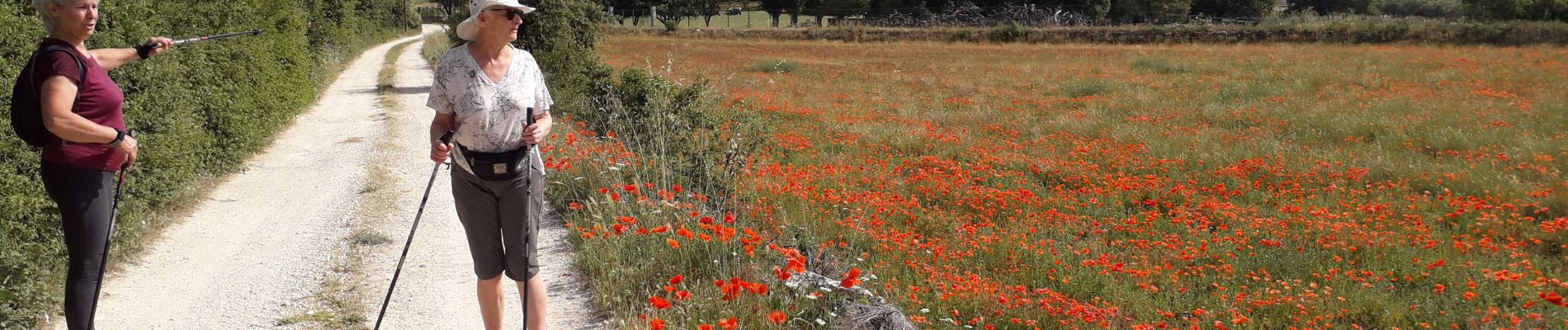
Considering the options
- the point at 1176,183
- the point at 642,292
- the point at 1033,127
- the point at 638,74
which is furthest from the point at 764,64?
the point at 642,292

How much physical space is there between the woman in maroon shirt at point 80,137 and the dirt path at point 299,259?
106 centimetres

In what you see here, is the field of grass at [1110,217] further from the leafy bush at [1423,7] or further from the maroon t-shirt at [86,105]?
the leafy bush at [1423,7]

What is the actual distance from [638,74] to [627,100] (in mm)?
472

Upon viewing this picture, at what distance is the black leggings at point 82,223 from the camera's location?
4.12 metres

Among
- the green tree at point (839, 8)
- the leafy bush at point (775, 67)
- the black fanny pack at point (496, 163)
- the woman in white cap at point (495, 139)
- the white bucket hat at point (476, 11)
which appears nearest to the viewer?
the white bucket hat at point (476, 11)

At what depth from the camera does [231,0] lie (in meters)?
12.5

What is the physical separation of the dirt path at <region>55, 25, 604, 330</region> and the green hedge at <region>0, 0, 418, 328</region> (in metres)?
0.26

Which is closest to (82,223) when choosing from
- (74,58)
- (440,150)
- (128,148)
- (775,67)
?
(128,148)

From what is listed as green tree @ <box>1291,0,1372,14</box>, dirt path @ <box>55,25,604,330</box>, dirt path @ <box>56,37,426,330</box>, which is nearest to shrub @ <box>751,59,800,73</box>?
dirt path @ <box>56,37,426,330</box>

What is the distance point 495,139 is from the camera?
13.1ft

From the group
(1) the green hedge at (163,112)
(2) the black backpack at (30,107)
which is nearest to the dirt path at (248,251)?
(1) the green hedge at (163,112)

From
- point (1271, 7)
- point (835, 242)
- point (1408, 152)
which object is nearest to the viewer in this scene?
point (835, 242)

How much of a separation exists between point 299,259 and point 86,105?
276 centimetres

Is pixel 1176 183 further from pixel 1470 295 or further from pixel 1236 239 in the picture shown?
pixel 1470 295
